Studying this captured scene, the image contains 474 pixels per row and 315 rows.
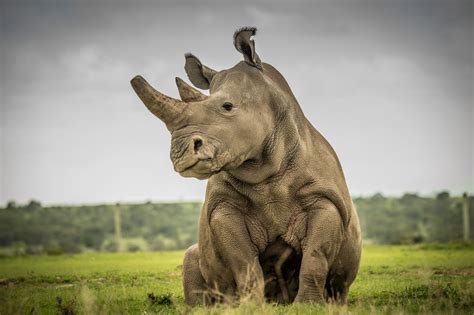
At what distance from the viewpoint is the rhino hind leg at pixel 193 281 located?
938 cm

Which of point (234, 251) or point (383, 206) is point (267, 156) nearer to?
point (234, 251)

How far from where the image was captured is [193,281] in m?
9.50

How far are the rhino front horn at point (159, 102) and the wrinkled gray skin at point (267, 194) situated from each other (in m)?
0.08

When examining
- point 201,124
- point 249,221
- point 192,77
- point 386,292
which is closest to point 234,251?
point 249,221

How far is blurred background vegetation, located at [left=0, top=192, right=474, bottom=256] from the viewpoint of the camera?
3759 centimetres

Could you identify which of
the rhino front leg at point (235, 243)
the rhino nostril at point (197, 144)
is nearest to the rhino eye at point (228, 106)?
the rhino nostril at point (197, 144)

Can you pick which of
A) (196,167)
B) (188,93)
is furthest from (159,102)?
(196,167)

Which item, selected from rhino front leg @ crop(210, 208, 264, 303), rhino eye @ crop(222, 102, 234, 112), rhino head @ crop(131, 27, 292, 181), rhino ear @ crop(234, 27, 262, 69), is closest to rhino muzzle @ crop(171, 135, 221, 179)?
rhino head @ crop(131, 27, 292, 181)

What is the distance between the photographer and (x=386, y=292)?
10.3 meters

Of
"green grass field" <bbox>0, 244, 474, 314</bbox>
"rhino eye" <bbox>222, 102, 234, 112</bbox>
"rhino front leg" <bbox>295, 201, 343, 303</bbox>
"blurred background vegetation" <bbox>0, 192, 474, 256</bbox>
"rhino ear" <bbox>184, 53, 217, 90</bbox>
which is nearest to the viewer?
"green grass field" <bbox>0, 244, 474, 314</bbox>

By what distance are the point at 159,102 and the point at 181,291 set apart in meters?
4.47

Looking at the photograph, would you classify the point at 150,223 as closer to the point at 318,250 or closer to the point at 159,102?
the point at 318,250

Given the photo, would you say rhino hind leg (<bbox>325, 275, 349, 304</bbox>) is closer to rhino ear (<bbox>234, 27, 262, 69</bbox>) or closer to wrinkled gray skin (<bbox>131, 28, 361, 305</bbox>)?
wrinkled gray skin (<bbox>131, 28, 361, 305</bbox>)

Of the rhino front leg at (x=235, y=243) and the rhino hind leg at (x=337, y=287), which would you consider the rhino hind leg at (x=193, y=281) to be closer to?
the rhino front leg at (x=235, y=243)
